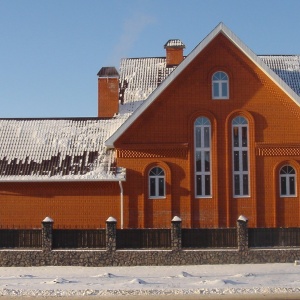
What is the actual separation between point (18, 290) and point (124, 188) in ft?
32.6

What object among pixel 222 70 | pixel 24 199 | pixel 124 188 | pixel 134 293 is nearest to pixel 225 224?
pixel 124 188

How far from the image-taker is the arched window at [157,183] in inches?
1013

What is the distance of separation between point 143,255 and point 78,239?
90.1 inches

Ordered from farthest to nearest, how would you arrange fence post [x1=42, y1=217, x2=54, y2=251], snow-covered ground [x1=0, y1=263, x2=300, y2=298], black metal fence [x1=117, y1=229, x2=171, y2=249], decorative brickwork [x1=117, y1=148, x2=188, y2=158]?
decorative brickwork [x1=117, y1=148, x2=188, y2=158]
black metal fence [x1=117, y1=229, x2=171, y2=249]
fence post [x1=42, y1=217, x2=54, y2=251]
snow-covered ground [x1=0, y1=263, x2=300, y2=298]

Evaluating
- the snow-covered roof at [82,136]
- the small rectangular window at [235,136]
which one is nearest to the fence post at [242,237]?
the small rectangular window at [235,136]

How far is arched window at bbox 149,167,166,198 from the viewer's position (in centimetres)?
2573

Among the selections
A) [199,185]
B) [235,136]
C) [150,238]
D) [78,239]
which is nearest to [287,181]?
[235,136]

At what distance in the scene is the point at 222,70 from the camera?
85.1 feet

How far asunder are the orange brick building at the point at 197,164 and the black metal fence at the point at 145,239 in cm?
478

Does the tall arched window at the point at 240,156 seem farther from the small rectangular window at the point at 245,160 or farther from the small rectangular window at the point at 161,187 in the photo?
the small rectangular window at the point at 161,187

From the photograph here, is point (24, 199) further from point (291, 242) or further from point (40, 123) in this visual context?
point (291, 242)

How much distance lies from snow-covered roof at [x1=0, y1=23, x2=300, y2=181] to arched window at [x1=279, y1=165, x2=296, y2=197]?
296cm

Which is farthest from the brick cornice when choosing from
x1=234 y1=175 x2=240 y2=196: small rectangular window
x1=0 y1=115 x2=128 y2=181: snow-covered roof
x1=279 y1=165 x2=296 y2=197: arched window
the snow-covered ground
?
the snow-covered ground

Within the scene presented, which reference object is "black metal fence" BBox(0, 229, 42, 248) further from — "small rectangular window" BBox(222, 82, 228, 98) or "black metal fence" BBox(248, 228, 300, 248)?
"small rectangular window" BBox(222, 82, 228, 98)
